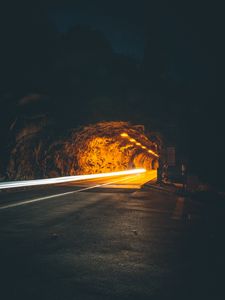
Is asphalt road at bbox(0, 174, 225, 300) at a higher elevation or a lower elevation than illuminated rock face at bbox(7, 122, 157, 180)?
lower

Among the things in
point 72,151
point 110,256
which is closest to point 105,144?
point 72,151

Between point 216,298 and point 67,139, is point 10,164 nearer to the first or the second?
point 67,139

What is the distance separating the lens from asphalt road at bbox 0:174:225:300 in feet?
12.9

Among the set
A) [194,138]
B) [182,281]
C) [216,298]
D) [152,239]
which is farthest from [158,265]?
→ [194,138]

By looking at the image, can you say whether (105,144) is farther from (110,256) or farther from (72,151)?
(110,256)

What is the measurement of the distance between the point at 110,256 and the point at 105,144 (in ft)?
118

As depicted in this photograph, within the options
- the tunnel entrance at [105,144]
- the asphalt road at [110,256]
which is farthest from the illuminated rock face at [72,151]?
the asphalt road at [110,256]

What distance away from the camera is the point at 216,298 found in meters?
3.71

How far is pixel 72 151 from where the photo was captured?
3394 cm

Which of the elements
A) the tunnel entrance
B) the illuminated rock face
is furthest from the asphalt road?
the tunnel entrance

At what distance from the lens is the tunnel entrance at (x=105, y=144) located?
1313 inches

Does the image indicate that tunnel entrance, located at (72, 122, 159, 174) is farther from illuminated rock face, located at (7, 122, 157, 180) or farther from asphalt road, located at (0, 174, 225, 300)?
asphalt road, located at (0, 174, 225, 300)

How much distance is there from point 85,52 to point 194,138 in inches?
505

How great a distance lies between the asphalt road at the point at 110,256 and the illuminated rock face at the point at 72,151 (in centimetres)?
1787
